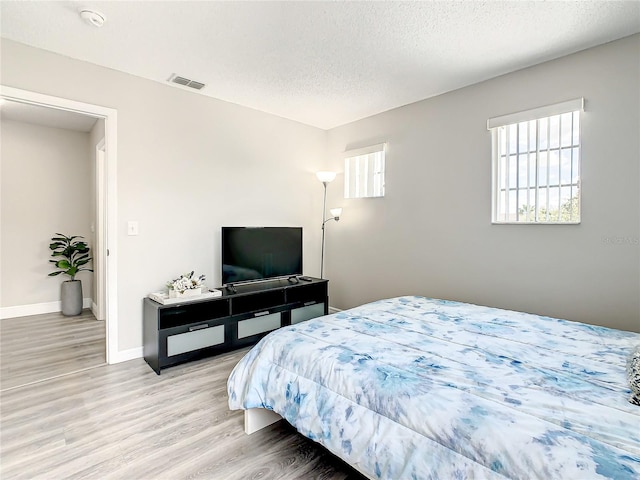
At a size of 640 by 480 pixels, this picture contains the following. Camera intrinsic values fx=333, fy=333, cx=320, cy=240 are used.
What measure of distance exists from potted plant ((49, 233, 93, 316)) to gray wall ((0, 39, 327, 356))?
2157 millimetres

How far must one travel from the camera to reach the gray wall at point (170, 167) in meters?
2.79

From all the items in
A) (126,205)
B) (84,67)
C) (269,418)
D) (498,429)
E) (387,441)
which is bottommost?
(269,418)

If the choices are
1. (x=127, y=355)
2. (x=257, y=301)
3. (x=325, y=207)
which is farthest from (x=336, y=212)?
(x=127, y=355)

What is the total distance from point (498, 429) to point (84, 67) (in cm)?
369

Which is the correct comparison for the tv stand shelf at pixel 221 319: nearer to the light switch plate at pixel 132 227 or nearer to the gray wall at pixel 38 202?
the light switch plate at pixel 132 227

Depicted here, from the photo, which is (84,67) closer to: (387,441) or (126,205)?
(126,205)

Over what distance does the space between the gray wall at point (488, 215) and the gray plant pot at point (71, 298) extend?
349 cm

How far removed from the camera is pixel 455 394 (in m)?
1.22

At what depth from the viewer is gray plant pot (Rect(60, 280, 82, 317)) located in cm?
451

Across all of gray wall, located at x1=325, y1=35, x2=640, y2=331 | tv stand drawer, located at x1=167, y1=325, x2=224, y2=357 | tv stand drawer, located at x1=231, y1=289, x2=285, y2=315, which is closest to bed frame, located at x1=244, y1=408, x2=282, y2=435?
tv stand drawer, located at x1=167, y1=325, x2=224, y2=357

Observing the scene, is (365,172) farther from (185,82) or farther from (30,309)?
(30,309)

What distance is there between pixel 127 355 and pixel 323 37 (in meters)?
3.18

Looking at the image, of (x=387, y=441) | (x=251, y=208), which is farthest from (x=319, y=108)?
(x=387, y=441)

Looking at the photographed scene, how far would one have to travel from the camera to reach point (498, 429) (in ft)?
3.40
